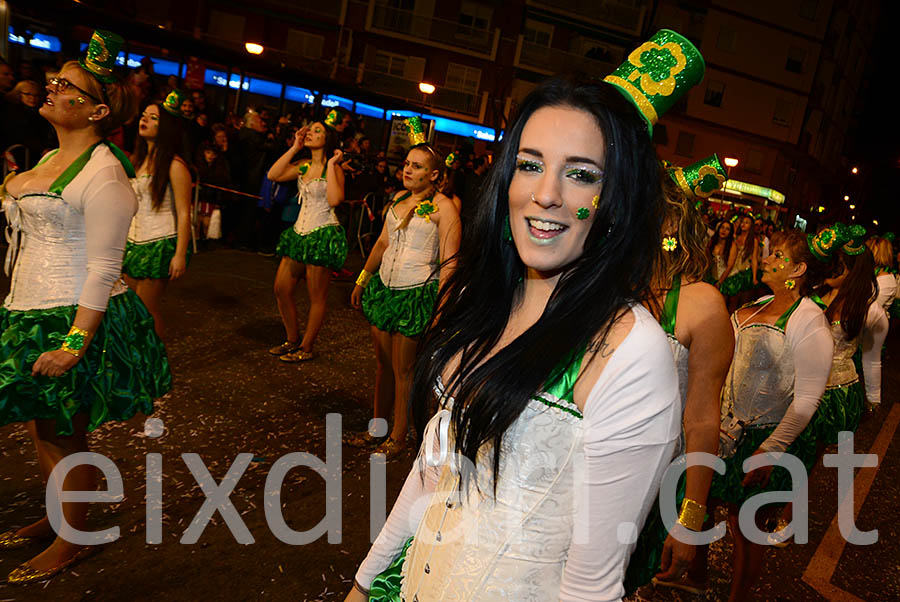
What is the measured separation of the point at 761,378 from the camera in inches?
136

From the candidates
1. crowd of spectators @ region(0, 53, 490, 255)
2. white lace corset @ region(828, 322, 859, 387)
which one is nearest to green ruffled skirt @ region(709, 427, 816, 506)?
white lace corset @ region(828, 322, 859, 387)

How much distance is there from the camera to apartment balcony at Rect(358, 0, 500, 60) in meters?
31.7

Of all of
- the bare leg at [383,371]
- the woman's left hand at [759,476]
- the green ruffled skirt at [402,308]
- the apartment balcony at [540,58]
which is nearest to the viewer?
the woman's left hand at [759,476]

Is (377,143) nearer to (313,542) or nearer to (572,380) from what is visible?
(313,542)

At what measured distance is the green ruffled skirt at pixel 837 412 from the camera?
3813 mm

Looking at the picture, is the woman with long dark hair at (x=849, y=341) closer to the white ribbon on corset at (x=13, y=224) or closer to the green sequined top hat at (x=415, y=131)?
the green sequined top hat at (x=415, y=131)

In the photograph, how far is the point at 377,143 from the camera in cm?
3189

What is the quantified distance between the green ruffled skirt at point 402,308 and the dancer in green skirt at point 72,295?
2.02 metres

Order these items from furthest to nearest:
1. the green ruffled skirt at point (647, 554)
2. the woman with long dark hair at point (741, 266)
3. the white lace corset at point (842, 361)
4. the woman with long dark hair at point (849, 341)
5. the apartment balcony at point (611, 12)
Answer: the apartment balcony at point (611, 12), the woman with long dark hair at point (741, 266), the white lace corset at point (842, 361), the woman with long dark hair at point (849, 341), the green ruffled skirt at point (647, 554)

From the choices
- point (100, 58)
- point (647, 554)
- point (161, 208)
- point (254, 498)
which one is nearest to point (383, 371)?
point (254, 498)

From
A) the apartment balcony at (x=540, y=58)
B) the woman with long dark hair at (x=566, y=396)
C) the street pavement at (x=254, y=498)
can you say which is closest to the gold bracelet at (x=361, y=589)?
the woman with long dark hair at (x=566, y=396)

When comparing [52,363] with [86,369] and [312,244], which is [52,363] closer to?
[86,369]

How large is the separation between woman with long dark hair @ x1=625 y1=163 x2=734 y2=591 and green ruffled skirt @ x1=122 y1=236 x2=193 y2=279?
13.4 feet

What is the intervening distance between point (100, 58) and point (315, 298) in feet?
12.3
